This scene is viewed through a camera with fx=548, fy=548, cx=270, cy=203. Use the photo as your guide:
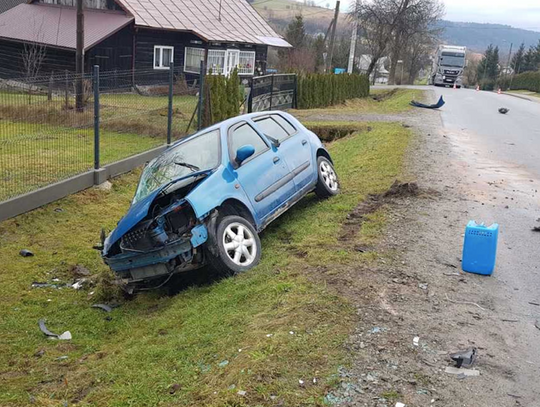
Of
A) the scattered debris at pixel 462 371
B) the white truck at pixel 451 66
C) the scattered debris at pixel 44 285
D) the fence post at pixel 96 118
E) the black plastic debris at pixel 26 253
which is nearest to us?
the scattered debris at pixel 462 371

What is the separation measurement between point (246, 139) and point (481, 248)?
133 inches

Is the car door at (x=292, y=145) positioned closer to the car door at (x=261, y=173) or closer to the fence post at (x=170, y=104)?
the car door at (x=261, y=173)

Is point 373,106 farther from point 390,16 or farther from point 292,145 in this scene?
point 390,16

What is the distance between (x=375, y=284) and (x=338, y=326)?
0.98 m

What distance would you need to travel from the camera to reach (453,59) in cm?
4922

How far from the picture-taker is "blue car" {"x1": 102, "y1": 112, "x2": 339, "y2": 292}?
611cm

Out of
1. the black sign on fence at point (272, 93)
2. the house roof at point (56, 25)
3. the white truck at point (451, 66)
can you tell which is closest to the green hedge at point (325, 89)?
the black sign on fence at point (272, 93)

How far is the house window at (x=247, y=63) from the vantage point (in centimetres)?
3800

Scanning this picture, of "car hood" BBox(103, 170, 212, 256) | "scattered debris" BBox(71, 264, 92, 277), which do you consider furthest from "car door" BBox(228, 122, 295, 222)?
"scattered debris" BBox(71, 264, 92, 277)

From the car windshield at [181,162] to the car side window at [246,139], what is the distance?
9.0 inches

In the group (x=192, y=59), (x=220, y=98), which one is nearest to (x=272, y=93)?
(x=220, y=98)

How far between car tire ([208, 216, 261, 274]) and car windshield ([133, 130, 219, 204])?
84cm

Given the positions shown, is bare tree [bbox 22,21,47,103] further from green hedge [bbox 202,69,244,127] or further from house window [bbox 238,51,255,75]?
green hedge [bbox 202,69,244,127]

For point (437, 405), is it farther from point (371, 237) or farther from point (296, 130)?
point (296, 130)
